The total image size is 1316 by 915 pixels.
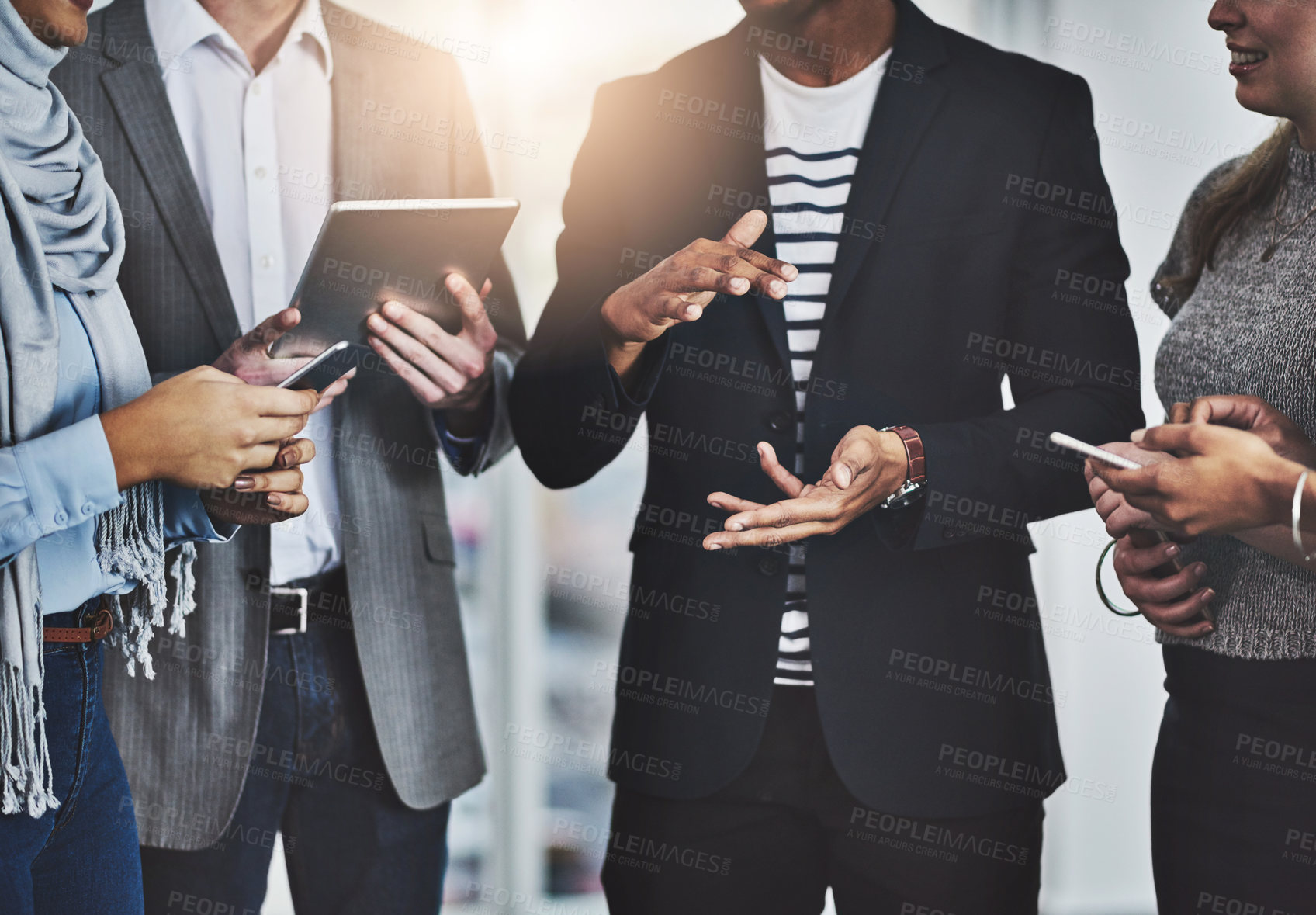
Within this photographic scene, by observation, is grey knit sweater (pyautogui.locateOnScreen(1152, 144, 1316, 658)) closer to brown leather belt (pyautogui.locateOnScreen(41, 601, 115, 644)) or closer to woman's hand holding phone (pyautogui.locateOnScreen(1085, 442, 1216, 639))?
woman's hand holding phone (pyautogui.locateOnScreen(1085, 442, 1216, 639))

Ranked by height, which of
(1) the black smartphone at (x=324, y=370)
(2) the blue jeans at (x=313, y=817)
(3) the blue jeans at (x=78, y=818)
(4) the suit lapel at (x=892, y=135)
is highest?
(4) the suit lapel at (x=892, y=135)

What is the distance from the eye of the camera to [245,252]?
1517 millimetres

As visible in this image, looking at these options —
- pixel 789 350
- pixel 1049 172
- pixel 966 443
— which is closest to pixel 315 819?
pixel 789 350

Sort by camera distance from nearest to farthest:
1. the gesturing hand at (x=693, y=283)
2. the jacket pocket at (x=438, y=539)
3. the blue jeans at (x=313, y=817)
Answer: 1. the gesturing hand at (x=693, y=283)
2. the blue jeans at (x=313, y=817)
3. the jacket pocket at (x=438, y=539)

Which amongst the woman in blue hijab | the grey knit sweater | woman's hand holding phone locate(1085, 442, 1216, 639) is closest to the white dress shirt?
the woman in blue hijab

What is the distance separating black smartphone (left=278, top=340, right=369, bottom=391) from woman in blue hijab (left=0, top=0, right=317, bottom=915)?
0.07 meters

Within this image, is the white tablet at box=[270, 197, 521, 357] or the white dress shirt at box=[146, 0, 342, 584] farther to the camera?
the white dress shirt at box=[146, 0, 342, 584]

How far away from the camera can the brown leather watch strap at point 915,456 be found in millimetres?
1335

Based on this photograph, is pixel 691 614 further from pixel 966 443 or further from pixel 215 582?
pixel 215 582

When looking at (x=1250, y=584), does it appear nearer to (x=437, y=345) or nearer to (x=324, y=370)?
(x=437, y=345)

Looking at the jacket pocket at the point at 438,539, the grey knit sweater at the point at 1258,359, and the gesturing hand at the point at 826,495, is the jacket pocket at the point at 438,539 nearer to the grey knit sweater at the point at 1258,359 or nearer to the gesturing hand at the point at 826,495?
the gesturing hand at the point at 826,495

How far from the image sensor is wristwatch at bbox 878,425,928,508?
134cm

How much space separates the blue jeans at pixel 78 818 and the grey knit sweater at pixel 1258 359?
1.32 meters

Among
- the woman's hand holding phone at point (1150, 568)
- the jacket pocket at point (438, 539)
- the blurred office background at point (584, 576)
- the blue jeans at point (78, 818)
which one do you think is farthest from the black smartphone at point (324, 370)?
the woman's hand holding phone at point (1150, 568)
